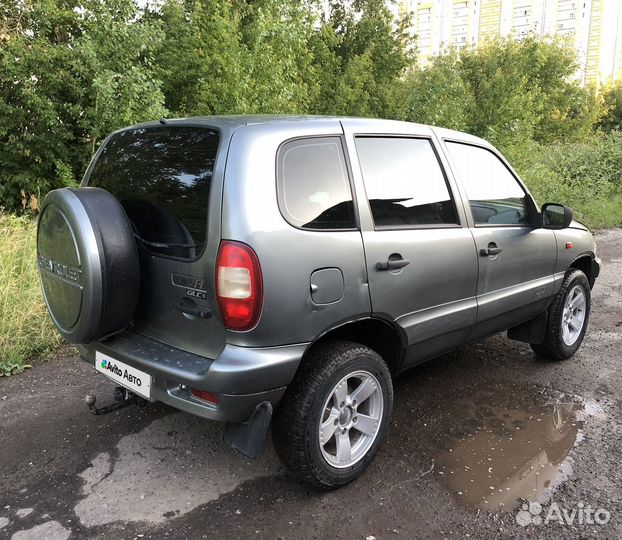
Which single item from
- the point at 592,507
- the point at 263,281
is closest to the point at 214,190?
the point at 263,281

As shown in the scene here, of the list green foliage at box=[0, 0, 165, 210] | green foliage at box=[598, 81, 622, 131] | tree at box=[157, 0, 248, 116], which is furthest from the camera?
green foliage at box=[598, 81, 622, 131]

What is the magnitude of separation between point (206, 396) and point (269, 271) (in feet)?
2.03

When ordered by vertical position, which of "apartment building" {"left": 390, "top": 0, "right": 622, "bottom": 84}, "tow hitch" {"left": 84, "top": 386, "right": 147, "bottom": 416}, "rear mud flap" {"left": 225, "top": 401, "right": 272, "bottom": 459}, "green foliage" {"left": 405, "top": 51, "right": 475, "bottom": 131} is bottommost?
"tow hitch" {"left": 84, "top": 386, "right": 147, "bottom": 416}

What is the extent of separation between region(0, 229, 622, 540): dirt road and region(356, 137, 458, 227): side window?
51.7 inches

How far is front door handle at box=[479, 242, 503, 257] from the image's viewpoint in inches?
128

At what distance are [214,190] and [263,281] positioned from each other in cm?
45

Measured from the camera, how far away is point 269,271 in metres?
2.19

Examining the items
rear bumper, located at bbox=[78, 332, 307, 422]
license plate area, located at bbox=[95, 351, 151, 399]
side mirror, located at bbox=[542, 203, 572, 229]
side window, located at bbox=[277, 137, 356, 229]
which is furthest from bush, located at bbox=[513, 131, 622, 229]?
license plate area, located at bbox=[95, 351, 151, 399]

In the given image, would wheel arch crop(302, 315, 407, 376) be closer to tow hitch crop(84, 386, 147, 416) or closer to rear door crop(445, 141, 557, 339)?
rear door crop(445, 141, 557, 339)

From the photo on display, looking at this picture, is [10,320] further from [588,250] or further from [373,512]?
[588,250]

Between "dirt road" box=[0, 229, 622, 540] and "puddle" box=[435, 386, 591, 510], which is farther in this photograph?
"puddle" box=[435, 386, 591, 510]

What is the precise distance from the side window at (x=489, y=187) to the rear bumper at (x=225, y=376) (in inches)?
66.1

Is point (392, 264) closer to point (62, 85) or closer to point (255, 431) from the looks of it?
point (255, 431)

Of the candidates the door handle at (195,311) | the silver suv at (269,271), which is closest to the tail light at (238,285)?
the silver suv at (269,271)
